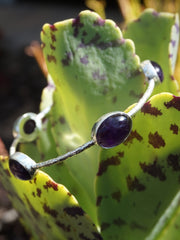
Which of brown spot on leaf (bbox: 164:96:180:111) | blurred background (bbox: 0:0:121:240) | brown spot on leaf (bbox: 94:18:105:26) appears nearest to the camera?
brown spot on leaf (bbox: 164:96:180:111)

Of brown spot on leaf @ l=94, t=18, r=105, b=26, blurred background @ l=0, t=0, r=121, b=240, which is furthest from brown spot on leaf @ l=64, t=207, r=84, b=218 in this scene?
blurred background @ l=0, t=0, r=121, b=240

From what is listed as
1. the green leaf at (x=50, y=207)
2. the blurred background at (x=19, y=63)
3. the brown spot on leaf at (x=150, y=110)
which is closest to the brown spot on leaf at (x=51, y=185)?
the green leaf at (x=50, y=207)

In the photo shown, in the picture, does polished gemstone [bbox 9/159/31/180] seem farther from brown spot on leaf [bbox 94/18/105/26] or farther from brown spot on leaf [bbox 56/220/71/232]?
brown spot on leaf [bbox 94/18/105/26]

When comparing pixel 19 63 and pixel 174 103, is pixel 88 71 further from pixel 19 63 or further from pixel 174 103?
pixel 19 63

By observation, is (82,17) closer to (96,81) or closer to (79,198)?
(96,81)

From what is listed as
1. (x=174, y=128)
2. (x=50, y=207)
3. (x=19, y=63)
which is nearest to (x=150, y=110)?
(x=174, y=128)

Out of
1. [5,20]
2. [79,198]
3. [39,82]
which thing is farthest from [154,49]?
[5,20]
